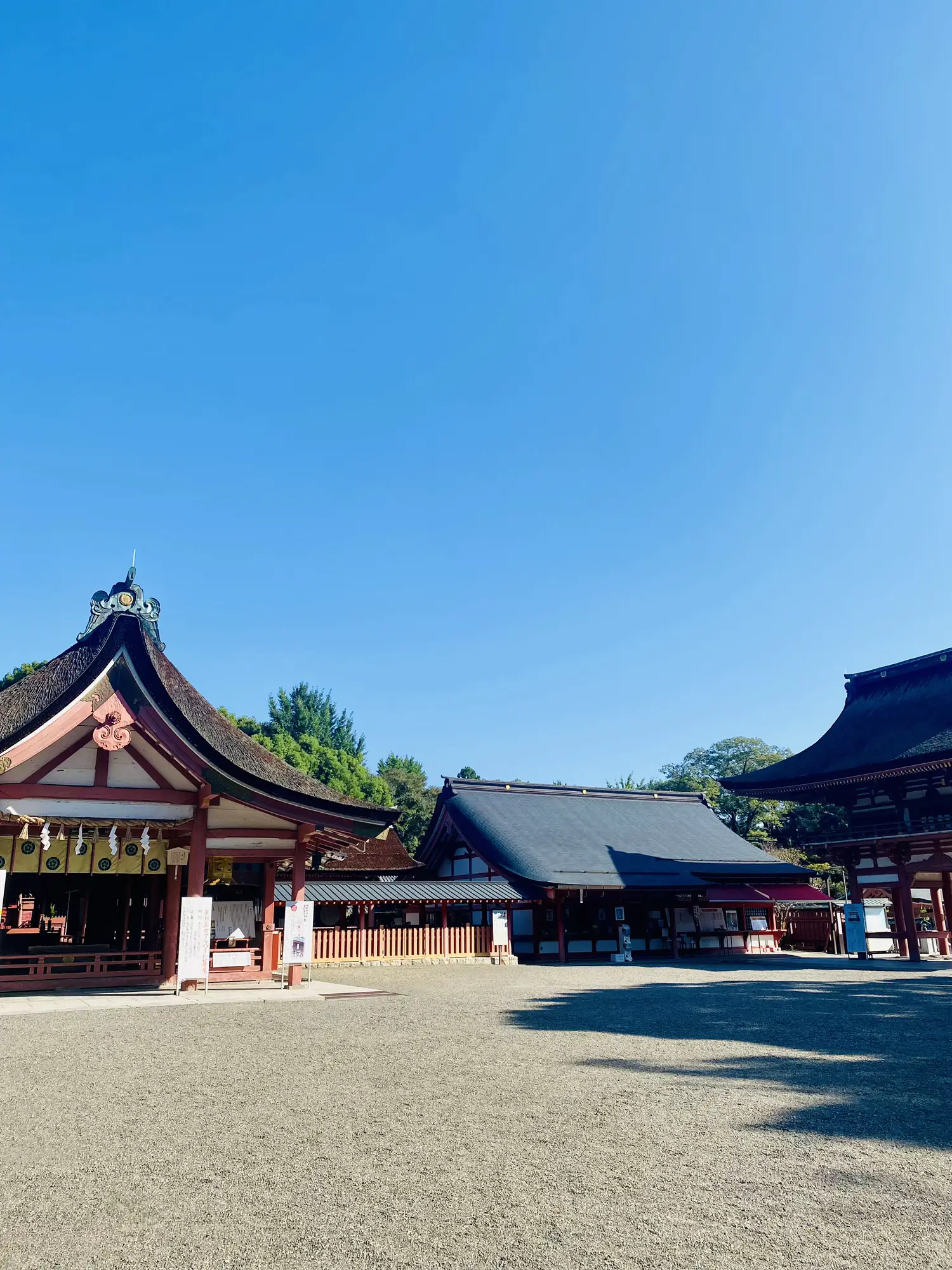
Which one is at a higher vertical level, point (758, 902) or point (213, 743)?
point (213, 743)

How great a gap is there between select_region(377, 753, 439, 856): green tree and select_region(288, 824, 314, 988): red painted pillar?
36.2 metres

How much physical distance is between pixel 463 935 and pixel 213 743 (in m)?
12.7

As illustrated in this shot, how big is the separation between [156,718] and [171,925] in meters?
4.62

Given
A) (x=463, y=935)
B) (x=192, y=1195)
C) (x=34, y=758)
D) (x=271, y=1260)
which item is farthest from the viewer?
(x=463, y=935)

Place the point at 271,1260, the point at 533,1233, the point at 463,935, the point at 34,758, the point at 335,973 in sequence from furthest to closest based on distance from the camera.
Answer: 1. the point at 463,935
2. the point at 335,973
3. the point at 34,758
4. the point at 533,1233
5. the point at 271,1260

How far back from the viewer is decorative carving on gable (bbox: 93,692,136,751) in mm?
15453

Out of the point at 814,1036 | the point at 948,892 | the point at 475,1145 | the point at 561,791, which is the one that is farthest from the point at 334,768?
the point at 475,1145

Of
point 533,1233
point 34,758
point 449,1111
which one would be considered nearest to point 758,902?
point 34,758

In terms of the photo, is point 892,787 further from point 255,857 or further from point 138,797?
point 138,797

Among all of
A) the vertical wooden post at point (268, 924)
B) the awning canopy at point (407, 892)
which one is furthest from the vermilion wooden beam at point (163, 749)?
the awning canopy at point (407, 892)

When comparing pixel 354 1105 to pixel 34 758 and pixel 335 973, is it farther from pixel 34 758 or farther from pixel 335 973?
pixel 335 973

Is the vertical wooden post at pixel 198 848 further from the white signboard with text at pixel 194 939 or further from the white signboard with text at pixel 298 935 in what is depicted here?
the white signboard with text at pixel 298 935

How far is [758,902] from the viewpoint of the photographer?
2894cm

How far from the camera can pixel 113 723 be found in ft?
51.3
